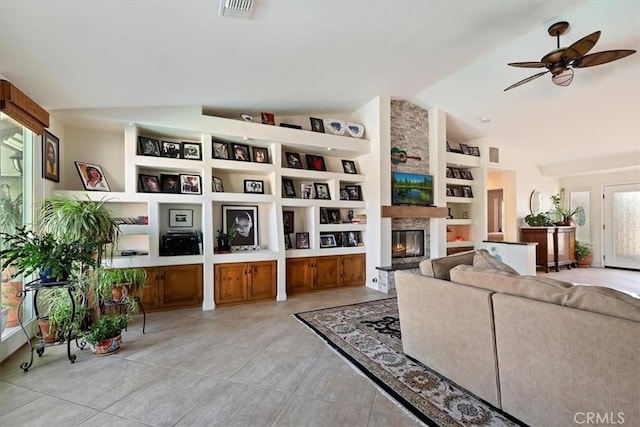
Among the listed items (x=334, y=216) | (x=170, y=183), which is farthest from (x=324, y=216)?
(x=170, y=183)

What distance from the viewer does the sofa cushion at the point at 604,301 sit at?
136 centimetres

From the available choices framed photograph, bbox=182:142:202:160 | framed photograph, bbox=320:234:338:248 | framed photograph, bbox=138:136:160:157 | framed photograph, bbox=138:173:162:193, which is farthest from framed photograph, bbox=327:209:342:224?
framed photograph, bbox=138:136:160:157

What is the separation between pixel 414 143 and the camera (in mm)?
5836

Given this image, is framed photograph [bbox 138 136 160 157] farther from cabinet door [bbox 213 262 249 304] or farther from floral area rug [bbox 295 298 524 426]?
floral area rug [bbox 295 298 524 426]

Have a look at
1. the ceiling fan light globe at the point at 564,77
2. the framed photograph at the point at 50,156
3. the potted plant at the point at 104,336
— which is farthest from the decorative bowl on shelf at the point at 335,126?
the potted plant at the point at 104,336

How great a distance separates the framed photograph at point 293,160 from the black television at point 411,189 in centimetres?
175

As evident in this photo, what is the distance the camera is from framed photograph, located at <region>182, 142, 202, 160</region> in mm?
4351

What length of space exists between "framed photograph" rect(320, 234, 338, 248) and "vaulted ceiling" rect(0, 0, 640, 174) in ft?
7.34

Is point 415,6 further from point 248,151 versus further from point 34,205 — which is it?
point 34,205

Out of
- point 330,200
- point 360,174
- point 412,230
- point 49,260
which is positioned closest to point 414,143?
point 360,174

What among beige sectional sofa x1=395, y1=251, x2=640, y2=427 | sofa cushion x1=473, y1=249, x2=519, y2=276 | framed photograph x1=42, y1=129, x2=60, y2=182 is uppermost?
framed photograph x1=42, y1=129, x2=60, y2=182

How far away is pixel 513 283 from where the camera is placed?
1.84 metres

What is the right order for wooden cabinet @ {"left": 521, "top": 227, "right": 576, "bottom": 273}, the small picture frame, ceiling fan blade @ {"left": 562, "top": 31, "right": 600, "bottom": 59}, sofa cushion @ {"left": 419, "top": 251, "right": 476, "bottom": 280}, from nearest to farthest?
sofa cushion @ {"left": 419, "top": 251, "right": 476, "bottom": 280} < ceiling fan blade @ {"left": 562, "top": 31, "right": 600, "bottom": 59} < the small picture frame < wooden cabinet @ {"left": 521, "top": 227, "right": 576, "bottom": 273}

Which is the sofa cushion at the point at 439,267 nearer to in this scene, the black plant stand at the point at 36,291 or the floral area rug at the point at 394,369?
the floral area rug at the point at 394,369
